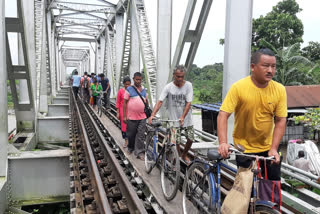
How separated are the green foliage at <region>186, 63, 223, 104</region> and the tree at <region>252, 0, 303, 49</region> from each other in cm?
465

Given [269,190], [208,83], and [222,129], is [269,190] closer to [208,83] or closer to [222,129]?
[222,129]

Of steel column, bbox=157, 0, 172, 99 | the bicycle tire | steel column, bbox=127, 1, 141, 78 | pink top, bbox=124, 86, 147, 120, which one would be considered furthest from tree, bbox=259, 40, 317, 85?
the bicycle tire

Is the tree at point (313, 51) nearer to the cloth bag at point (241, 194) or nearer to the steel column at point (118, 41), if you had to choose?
the steel column at point (118, 41)

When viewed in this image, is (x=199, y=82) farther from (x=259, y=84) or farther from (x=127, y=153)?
(x=259, y=84)

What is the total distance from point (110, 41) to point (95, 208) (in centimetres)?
2137

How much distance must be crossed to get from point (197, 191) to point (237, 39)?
3249 mm

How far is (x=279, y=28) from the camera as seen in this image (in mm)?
22859

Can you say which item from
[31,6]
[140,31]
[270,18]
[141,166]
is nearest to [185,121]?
[141,166]

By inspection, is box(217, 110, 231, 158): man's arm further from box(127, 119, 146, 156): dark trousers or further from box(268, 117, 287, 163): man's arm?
box(127, 119, 146, 156): dark trousers

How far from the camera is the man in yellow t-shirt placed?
2.53 metres

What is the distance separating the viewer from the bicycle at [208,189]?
2453 mm

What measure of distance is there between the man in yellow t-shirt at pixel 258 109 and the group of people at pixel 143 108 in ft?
6.77

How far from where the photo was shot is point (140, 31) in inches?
478

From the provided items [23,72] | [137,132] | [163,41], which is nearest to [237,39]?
[137,132]
